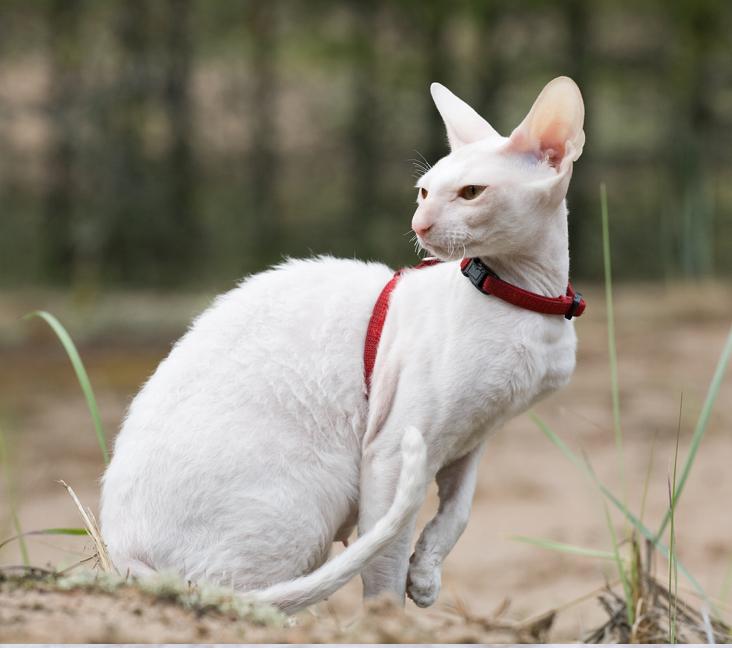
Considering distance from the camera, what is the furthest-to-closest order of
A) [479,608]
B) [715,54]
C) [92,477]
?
1. [715,54]
2. [92,477]
3. [479,608]

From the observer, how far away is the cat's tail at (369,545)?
1.68 metres

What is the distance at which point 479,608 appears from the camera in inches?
159

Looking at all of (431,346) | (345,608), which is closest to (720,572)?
(345,608)

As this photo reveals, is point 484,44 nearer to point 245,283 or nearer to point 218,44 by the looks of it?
point 218,44

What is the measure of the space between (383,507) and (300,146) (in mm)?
9782

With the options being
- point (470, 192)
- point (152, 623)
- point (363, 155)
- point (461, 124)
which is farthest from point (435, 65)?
point (152, 623)

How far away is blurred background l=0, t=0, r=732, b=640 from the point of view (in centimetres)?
961

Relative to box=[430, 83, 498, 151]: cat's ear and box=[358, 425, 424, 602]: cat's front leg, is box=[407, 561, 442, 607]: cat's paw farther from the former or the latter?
box=[430, 83, 498, 151]: cat's ear

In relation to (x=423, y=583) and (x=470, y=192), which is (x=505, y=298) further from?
(x=423, y=583)

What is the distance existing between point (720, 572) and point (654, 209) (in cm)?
766

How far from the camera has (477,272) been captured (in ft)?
6.12

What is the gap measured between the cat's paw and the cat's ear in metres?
0.80

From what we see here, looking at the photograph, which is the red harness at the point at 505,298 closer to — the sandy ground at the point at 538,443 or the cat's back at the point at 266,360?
the cat's back at the point at 266,360

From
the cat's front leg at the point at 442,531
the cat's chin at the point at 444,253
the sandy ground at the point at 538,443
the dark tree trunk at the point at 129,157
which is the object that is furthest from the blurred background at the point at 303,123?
the cat's chin at the point at 444,253
